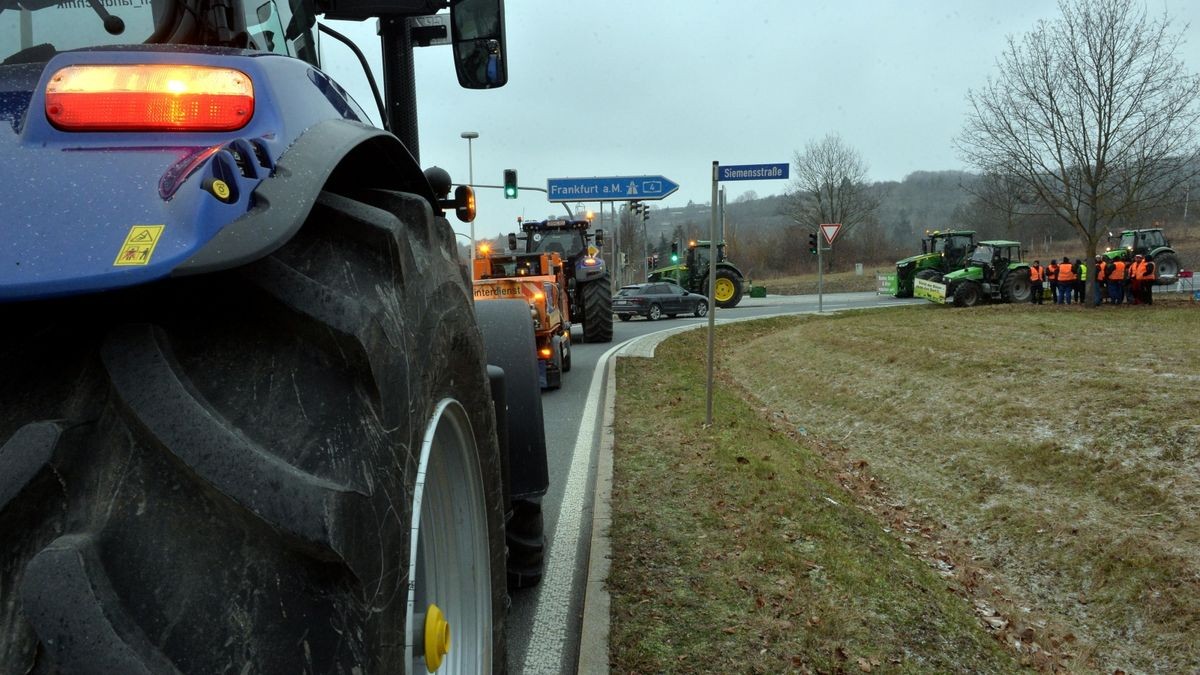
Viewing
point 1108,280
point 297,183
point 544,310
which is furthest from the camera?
point 1108,280

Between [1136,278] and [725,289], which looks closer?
[1136,278]

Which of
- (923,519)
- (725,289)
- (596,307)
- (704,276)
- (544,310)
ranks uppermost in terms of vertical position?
(704,276)

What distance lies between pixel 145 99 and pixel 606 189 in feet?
104

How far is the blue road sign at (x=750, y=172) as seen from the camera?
9016 mm

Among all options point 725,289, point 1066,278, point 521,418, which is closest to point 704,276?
point 725,289

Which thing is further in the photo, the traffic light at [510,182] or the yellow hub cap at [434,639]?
the traffic light at [510,182]

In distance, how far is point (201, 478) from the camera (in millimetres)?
1165

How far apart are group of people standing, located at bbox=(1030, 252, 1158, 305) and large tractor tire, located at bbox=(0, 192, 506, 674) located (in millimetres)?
29794

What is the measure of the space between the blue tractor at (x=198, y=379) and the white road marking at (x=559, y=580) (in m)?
2.73

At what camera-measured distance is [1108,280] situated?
1070 inches

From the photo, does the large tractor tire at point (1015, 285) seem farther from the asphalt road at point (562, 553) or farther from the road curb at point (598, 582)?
the road curb at point (598, 582)

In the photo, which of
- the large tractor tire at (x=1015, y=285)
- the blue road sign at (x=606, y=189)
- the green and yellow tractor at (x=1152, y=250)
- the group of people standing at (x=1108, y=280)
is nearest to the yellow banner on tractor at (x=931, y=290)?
the large tractor tire at (x=1015, y=285)

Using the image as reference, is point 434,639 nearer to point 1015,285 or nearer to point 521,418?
point 521,418

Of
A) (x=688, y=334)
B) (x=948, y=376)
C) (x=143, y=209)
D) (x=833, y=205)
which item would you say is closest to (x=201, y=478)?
(x=143, y=209)
